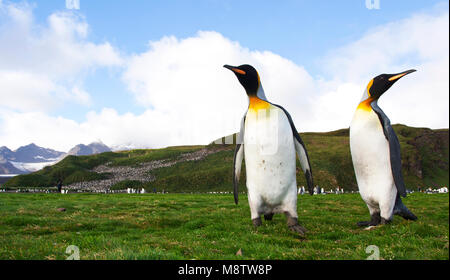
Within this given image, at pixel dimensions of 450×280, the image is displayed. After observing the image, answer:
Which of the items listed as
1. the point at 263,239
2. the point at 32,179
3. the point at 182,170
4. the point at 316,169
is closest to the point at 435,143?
the point at 316,169

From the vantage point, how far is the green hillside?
128ft

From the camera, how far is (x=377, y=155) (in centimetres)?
722

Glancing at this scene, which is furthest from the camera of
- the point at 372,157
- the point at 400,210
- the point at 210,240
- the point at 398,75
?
the point at 400,210

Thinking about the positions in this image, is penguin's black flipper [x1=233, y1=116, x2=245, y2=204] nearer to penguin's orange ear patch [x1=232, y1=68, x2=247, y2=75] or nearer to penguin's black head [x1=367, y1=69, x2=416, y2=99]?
penguin's orange ear patch [x1=232, y1=68, x2=247, y2=75]

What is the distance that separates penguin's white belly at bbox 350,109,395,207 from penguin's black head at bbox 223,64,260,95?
285cm

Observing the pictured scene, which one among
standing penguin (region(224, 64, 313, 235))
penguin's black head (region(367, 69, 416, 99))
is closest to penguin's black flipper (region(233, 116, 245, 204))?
standing penguin (region(224, 64, 313, 235))

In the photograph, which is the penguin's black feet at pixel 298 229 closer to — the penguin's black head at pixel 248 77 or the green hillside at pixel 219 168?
the penguin's black head at pixel 248 77

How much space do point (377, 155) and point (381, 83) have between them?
1.74 meters

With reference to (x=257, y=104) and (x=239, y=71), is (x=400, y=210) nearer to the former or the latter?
(x=257, y=104)

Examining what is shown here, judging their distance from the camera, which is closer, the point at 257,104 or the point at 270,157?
the point at 270,157

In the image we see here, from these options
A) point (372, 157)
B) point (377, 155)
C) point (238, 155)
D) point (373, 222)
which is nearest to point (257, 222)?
point (238, 155)

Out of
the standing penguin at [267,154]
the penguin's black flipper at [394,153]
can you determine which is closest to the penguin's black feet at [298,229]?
the standing penguin at [267,154]

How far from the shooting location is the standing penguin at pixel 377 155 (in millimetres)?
7117
